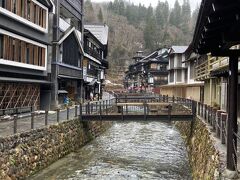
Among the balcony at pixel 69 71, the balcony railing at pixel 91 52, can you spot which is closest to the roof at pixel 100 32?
the balcony railing at pixel 91 52

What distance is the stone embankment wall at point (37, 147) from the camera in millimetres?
14156

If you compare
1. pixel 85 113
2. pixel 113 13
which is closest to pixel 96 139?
pixel 85 113

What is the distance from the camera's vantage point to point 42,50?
29.0 m

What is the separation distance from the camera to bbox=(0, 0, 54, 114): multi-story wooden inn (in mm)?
22781

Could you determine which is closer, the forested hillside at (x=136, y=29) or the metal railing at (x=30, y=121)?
the metal railing at (x=30, y=121)

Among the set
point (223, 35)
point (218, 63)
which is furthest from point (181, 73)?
point (223, 35)

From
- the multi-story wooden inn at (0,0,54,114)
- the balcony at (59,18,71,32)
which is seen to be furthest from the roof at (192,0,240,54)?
the balcony at (59,18,71,32)

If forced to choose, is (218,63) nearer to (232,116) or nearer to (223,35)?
(232,116)

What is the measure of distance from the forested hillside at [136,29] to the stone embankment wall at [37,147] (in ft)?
331

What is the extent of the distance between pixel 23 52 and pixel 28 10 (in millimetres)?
3361

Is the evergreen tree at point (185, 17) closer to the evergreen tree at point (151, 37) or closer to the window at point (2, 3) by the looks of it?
the evergreen tree at point (151, 37)

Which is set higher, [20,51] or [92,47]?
[92,47]

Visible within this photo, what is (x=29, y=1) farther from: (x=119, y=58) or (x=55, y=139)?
(x=119, y=58)

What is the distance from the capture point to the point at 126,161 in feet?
66.7
